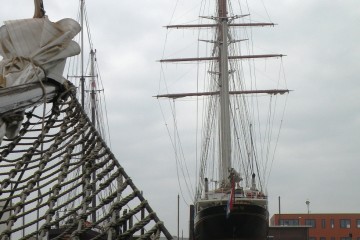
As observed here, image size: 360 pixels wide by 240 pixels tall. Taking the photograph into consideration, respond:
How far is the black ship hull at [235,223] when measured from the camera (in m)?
23.0

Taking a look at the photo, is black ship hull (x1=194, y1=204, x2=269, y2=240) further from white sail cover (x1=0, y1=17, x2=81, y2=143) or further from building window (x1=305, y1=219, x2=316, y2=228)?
building window (x1=305, y1=219, x2=316, y2=228)

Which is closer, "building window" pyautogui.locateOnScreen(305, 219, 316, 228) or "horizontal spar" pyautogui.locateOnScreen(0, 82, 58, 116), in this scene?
"horizontal spar" pyautogui.locateOnScreen(0, 82, 58, 116)

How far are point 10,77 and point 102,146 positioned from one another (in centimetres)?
89

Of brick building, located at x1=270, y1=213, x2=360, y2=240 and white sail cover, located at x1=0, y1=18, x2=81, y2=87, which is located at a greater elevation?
white sail cover, located at x1=0, y1=18, x2=81, y2=87

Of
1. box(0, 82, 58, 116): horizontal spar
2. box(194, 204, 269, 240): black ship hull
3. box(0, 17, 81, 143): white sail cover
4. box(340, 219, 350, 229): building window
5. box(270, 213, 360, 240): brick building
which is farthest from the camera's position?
box(340, 219, 350, 229): building window

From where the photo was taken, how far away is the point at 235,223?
908 inches

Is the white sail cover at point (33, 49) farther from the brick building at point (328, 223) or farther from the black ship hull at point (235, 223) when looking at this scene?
the brick building at point (328, 223)

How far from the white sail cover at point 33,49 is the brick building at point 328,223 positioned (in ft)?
161

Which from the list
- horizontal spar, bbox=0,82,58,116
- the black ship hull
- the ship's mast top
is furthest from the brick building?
horizontal spar, bbox=0,82,58,116

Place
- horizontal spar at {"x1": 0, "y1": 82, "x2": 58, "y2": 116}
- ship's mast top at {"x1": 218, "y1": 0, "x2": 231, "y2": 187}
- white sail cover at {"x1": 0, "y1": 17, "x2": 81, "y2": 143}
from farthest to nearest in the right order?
1. ship's mast top at {"x1": 218, "y1": 0, "x2": 231, "y2": 187}
2. white sail cover at {"x1": 0, "y1": 17, "x2": 81, "y2": 143}
3. horizontal spar at {"x1": 0, "y1": 82, "x2": 58, "y2": 116}

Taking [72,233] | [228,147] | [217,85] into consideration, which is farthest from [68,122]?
[217,85]

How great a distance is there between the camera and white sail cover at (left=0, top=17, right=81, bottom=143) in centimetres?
529

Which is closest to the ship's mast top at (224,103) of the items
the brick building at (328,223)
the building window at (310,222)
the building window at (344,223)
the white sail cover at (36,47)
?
the white sail cover at (36,47)

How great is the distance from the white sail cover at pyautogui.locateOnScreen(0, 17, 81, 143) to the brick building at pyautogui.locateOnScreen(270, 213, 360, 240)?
161 feet
